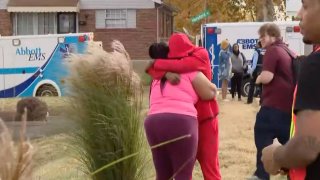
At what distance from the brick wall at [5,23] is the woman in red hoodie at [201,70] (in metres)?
28.3

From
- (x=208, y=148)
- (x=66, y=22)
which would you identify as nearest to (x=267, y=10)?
(x=66, y=22)

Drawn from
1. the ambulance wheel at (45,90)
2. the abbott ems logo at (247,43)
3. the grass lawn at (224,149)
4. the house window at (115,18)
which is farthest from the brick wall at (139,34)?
the grass lawn at (224,149)

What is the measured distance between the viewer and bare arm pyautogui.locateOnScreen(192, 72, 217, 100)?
5375 millimetres

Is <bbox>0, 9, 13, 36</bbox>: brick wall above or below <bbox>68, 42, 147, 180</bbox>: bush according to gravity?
above

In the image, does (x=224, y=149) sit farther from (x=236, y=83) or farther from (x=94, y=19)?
(x=94, y=19)

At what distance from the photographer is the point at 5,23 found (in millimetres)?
32969

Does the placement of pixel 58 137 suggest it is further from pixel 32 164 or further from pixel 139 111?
pixel 32 164

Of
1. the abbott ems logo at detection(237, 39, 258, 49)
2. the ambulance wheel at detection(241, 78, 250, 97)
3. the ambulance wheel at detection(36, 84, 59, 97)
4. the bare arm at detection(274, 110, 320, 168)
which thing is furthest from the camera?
the abbott ems logo at detection(237, 39, 258, 49)

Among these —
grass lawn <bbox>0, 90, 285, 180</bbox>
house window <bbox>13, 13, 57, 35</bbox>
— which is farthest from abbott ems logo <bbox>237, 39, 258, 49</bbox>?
house window <bbox>13, 13, 57, 35</bbox>

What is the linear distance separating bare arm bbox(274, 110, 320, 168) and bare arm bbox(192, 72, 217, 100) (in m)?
2.63

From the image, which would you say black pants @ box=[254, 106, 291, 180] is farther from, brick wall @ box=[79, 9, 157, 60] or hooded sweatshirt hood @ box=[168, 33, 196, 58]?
brick wall @ box=[79, 9, 157, 60]

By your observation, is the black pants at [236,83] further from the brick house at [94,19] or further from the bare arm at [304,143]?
the bare arm at [304,143]

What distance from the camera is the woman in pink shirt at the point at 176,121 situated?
5.23m

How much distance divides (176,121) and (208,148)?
1.85 ft
